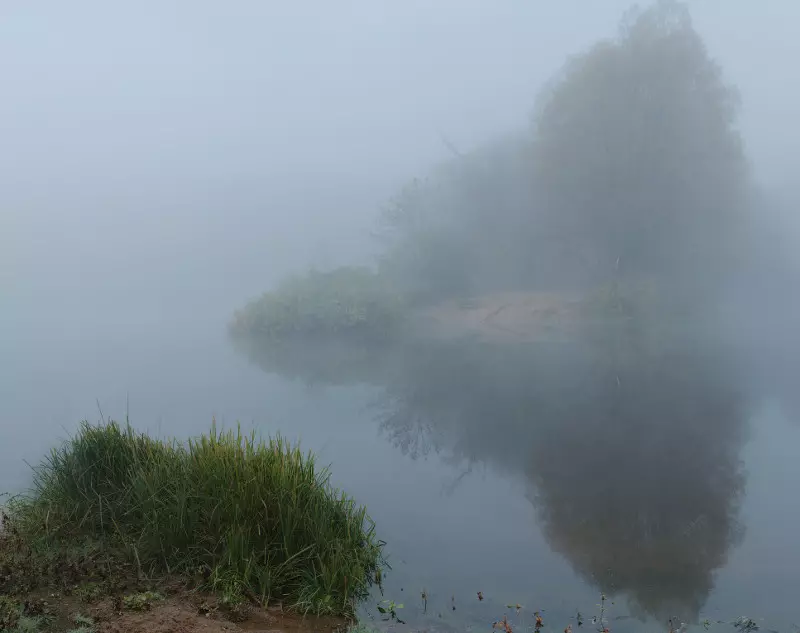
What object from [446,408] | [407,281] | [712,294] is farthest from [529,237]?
[446,408]

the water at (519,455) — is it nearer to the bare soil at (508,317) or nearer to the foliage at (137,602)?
the bare soil at (508,317)

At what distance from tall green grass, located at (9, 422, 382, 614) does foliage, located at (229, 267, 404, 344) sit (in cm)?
749

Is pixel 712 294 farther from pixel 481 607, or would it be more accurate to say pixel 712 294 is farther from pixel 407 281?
pixel 481 607

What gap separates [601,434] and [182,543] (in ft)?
13.9

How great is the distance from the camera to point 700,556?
11.7 ft

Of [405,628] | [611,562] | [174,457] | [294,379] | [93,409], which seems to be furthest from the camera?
A: [294,379]

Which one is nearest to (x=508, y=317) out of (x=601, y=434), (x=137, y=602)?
(x=601, y=434)

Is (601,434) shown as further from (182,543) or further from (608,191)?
(608,191)

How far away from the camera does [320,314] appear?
10875mm

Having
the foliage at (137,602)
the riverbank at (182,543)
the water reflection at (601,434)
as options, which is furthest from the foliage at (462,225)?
the foliage at (137,602)

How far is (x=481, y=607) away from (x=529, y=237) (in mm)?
9774

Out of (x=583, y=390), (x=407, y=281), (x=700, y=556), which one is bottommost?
(x=700, y=556)

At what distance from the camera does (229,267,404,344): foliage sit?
10820 mm

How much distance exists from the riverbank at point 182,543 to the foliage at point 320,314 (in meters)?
7.43
